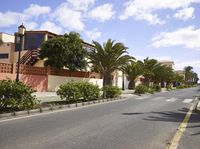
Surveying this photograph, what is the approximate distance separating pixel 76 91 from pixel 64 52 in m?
16.0

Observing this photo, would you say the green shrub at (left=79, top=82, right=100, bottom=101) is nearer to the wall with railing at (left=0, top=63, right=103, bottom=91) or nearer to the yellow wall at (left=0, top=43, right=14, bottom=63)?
the wall with railing at (left=0, top=63, right=103, bottom=91)

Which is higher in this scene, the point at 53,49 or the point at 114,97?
the point at 53,49

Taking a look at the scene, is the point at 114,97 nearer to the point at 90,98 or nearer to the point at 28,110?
Result: the point at 90,98

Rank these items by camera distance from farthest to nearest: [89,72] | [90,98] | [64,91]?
[89,72]
[90,98]
[64,91]

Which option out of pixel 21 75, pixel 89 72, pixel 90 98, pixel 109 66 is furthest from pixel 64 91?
pixel 89 72

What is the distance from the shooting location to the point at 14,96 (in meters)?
13.6

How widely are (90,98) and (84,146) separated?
48.8 ft

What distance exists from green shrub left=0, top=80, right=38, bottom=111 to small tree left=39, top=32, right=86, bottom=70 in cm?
2096

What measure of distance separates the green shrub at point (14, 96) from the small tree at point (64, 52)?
2096cm

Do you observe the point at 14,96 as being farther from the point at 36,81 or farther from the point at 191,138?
the point at 36,81

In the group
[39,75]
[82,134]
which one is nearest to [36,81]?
[39,75]

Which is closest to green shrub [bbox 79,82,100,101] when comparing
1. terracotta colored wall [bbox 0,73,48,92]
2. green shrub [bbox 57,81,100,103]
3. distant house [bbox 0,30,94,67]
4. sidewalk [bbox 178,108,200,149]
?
green shrub [bbox 57,81,100,103]

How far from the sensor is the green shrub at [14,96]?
43.7 ft

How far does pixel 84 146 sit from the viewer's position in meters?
7.43
